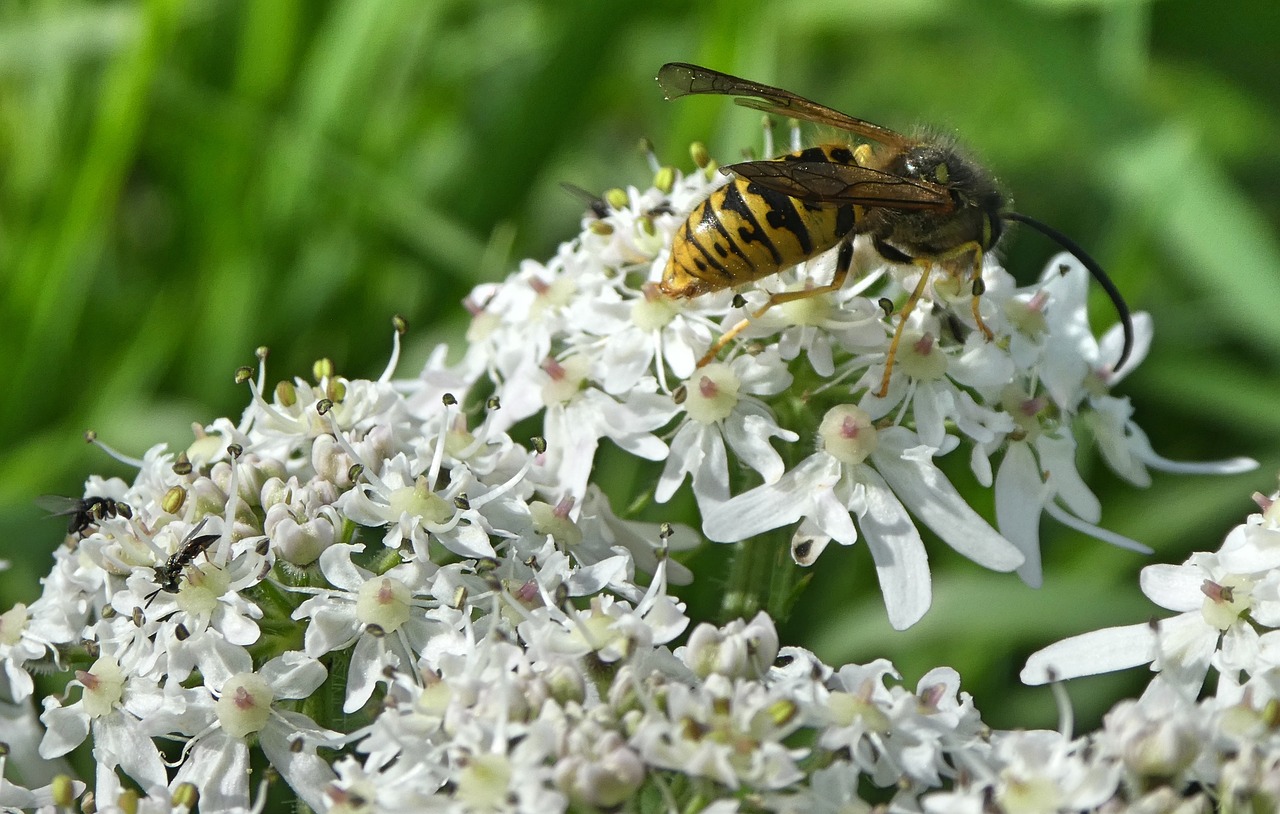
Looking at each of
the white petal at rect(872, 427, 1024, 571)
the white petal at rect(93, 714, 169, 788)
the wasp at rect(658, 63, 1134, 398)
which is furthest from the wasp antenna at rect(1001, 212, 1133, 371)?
the white petal at rect(93, 714, 169, 788)

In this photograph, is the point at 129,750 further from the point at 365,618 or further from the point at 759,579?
the point at 759,579

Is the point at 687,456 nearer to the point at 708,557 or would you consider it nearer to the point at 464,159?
the point at 708,557

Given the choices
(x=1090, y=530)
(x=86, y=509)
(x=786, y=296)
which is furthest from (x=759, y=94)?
(x=86, y=509)

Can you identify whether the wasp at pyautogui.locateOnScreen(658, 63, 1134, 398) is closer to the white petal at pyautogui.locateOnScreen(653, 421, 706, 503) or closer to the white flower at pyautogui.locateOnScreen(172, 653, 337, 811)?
the white petal at pyautogui.locateOnScreen(653, 421, 706, 503)

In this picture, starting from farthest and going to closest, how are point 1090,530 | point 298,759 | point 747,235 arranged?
1. point 1090,530
2. point 747,235
3. point 298,759

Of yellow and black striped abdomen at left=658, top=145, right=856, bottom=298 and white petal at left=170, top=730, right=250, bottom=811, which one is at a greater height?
yellow and black striped abdomen at left=658, top=145, right=856, bottom=298

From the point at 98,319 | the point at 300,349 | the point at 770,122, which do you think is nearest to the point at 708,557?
the point at 770,122
